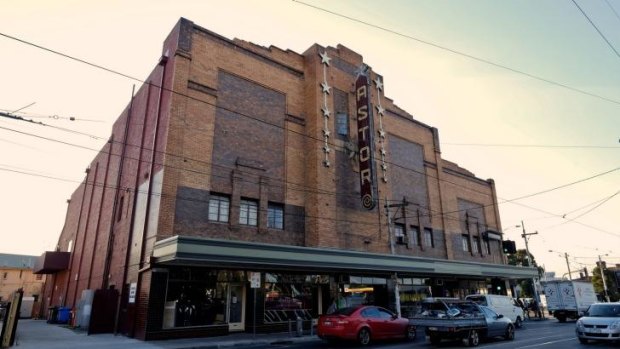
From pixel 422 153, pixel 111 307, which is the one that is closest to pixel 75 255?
pixel 111 307

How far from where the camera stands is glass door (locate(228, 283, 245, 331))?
1878 centimetres

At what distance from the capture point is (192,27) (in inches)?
826

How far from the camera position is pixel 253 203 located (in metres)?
21.2

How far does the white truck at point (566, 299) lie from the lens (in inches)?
1193

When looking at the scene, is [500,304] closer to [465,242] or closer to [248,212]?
[465,242]

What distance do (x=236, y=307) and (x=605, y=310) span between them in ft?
50.4

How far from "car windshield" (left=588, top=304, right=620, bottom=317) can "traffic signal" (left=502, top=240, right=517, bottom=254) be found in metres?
23.6

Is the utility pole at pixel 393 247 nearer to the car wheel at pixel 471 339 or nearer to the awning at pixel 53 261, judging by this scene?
the car wheel at pixel 471 339

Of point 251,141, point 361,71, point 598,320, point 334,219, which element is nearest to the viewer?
point 598,320

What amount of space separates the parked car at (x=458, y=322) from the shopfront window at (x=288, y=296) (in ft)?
22.6

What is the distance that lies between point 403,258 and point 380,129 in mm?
9628

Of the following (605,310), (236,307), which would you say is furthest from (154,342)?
(605,310)

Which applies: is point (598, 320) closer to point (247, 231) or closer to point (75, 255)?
point (247, 231)

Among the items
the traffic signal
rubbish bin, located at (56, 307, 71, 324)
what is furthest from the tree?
rubbish bin, located at (56, 307, 71, 324)
